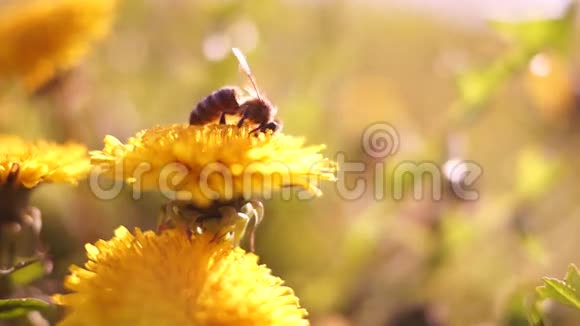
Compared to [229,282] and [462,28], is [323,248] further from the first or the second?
[462,28]

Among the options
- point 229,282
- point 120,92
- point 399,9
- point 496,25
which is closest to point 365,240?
point 496,25

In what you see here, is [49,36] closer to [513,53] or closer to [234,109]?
[234,109]

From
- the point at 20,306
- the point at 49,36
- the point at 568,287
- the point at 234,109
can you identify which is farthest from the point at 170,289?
the point at 49,36

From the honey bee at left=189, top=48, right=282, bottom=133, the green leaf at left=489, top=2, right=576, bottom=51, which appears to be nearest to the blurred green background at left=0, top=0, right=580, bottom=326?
the green leaf at left=489, top=2, right=576, bottom=51

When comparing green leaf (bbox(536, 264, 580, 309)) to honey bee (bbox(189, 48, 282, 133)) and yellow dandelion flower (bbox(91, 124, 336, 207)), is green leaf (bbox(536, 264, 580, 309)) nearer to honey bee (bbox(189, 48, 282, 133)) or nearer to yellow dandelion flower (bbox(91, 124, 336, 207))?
yellow dandelion flower (bbox(91, 124, 336, 207))

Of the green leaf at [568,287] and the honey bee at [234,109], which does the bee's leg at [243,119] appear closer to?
the honey bee at [234,109]
